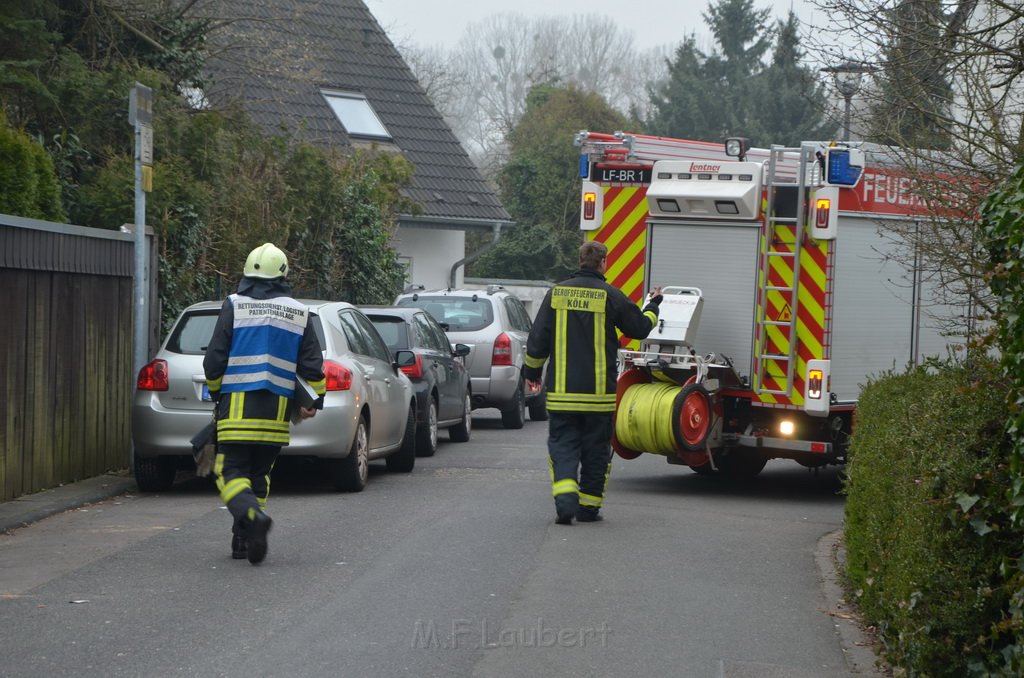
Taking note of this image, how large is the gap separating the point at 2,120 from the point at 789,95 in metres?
45.1

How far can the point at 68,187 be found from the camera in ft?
46.8

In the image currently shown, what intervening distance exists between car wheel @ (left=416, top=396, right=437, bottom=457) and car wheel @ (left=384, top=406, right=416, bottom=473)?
3.79 feet

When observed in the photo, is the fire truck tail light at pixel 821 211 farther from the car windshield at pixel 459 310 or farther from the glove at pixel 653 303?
the car windshield at pixel 459 310

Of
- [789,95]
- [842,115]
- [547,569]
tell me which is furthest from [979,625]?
[789,95]

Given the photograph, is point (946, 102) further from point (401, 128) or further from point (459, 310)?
point (401, 128)

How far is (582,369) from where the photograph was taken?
10281 millimetres

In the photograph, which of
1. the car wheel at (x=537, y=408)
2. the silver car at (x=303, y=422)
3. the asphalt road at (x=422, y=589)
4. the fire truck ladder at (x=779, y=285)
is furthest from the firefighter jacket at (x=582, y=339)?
the car wheel at (x=537, y=408)

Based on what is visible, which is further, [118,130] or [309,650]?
[118,130]

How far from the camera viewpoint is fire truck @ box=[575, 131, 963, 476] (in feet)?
38.7

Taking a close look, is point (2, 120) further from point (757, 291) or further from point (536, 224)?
point (536, 224)

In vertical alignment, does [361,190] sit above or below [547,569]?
above

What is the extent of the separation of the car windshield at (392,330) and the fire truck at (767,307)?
3.01 meters

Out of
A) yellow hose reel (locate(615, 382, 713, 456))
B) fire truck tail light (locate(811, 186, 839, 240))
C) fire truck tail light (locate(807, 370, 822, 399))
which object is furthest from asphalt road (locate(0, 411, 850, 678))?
fire truck tail light (locate(811, 186, 839, 240))
